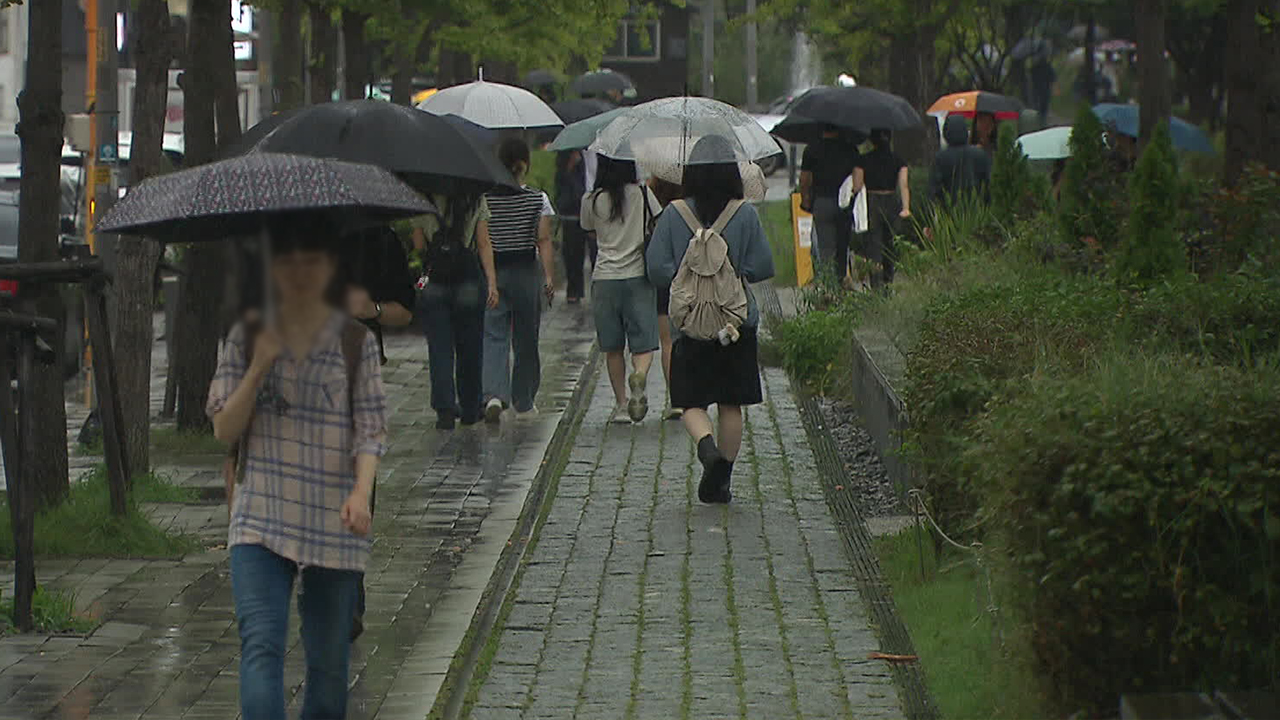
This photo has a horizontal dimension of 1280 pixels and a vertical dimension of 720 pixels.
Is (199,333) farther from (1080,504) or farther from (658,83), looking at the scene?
(658,83)

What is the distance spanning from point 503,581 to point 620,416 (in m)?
4.67

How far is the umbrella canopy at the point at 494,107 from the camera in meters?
16.3

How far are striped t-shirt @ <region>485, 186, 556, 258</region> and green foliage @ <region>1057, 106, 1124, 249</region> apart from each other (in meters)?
3.55

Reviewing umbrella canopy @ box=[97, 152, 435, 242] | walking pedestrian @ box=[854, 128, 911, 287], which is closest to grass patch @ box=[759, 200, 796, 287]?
walking pedestrian @ box=[854, 128, 911, 287]

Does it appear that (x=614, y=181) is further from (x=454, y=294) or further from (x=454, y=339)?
(x=454, y=339)

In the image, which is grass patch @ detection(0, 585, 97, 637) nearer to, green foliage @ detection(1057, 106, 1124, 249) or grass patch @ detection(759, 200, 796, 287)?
green foliage @ detection(1057, 106, 1124, 249)

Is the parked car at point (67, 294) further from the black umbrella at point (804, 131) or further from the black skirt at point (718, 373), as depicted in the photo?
the black skirt at point (718, 373)

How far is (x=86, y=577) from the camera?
8.91m

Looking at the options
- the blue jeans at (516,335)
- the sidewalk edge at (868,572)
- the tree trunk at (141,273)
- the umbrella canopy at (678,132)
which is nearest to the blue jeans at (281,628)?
the sidewalk edge at (868,572)

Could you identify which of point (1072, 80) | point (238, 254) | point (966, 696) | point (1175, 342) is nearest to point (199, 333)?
point (1175, 342)

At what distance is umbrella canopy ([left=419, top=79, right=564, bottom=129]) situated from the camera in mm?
16312

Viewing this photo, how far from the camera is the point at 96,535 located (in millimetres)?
9383

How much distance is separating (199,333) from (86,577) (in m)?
4.01

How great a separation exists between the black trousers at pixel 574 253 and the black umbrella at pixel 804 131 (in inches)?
92.9
